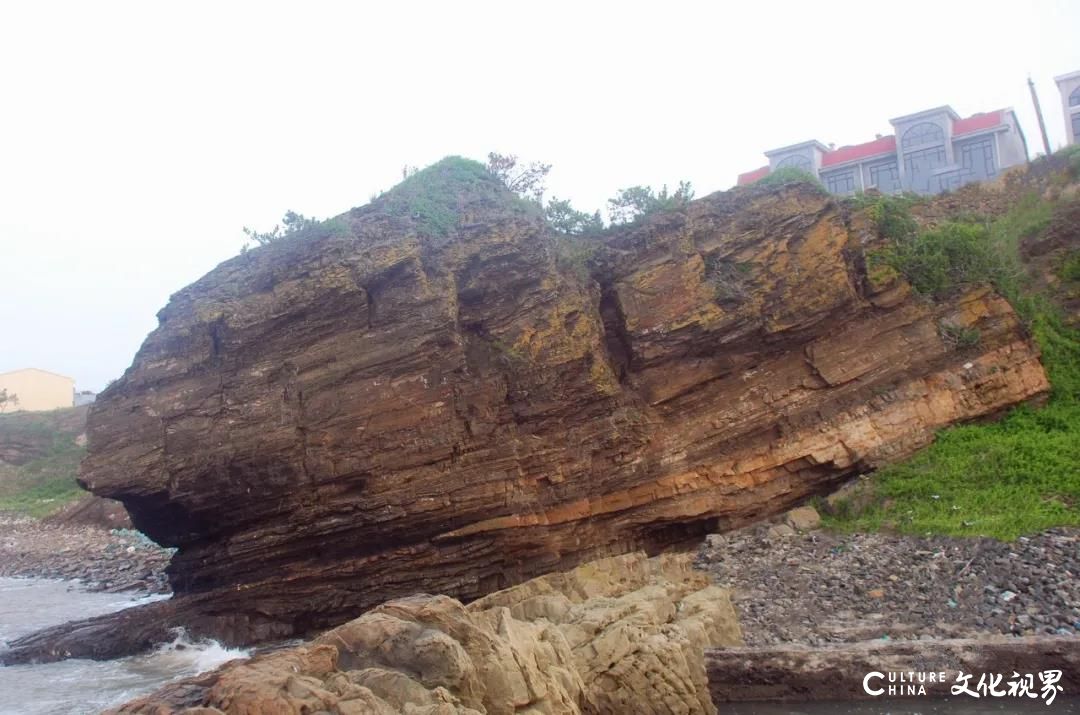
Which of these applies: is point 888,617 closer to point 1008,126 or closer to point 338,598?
point 338,598

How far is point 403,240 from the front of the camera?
50.7ft

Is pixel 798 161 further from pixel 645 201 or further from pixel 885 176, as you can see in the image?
pixel 645 201

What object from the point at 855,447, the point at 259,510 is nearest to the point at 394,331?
the point at 259,510

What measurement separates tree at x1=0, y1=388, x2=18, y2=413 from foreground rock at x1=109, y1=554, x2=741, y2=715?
6538 centimetres

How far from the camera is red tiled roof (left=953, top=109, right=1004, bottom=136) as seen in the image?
2780 cm

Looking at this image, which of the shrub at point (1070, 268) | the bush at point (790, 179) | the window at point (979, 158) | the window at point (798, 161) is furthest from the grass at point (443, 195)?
the window at point (979, 158)

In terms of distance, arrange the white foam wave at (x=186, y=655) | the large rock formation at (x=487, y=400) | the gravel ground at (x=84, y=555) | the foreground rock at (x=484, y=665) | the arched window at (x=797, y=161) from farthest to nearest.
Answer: the arched window at (x=797, y=161)
the gravel ground at (x=84, y=555)
the large rock formation at (x=487, y=400)
the white foam wave at (x=186, y=655)
the foreground rock at (x=484, y=665)

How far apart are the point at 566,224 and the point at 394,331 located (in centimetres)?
485

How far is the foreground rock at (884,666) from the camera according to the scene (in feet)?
28.2

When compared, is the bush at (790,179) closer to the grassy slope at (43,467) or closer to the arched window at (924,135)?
the arched window at (924,135)

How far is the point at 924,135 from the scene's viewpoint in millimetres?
28422

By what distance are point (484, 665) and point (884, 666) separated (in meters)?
4.67

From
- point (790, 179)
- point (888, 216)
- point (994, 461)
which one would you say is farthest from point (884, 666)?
point (790, 179)

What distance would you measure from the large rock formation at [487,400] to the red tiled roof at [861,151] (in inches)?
579
